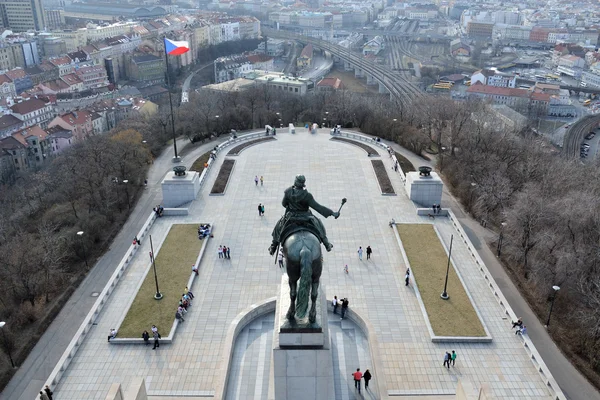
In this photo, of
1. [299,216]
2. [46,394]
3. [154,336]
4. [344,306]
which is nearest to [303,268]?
[299,216]

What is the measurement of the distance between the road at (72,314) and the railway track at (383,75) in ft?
218

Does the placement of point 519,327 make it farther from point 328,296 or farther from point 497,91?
point 497,91

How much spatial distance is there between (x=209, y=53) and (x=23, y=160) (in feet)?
270

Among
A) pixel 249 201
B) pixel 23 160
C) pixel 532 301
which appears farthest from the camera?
pixel 23 160

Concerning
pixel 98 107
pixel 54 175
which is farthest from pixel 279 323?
pixel 98 107

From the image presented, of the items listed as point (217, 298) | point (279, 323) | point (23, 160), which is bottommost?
point (23, 160)

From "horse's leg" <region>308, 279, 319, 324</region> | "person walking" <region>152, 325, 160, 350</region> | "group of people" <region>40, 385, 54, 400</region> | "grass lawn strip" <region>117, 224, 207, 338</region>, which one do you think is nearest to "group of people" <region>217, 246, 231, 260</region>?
"grass lawn strip" <region>117, 224, 207, 338</region>

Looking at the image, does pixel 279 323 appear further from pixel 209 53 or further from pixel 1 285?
pixel 209 53

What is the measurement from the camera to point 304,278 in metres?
17.9

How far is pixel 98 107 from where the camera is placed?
95.3 meters

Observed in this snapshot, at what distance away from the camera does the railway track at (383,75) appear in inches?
4509

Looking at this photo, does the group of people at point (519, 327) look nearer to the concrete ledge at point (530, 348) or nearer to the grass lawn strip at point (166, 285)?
the concrete ledge at point (530, 348)

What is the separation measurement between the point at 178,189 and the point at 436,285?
23244 millimetres

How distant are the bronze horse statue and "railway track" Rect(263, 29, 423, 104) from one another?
8862 centimetres
